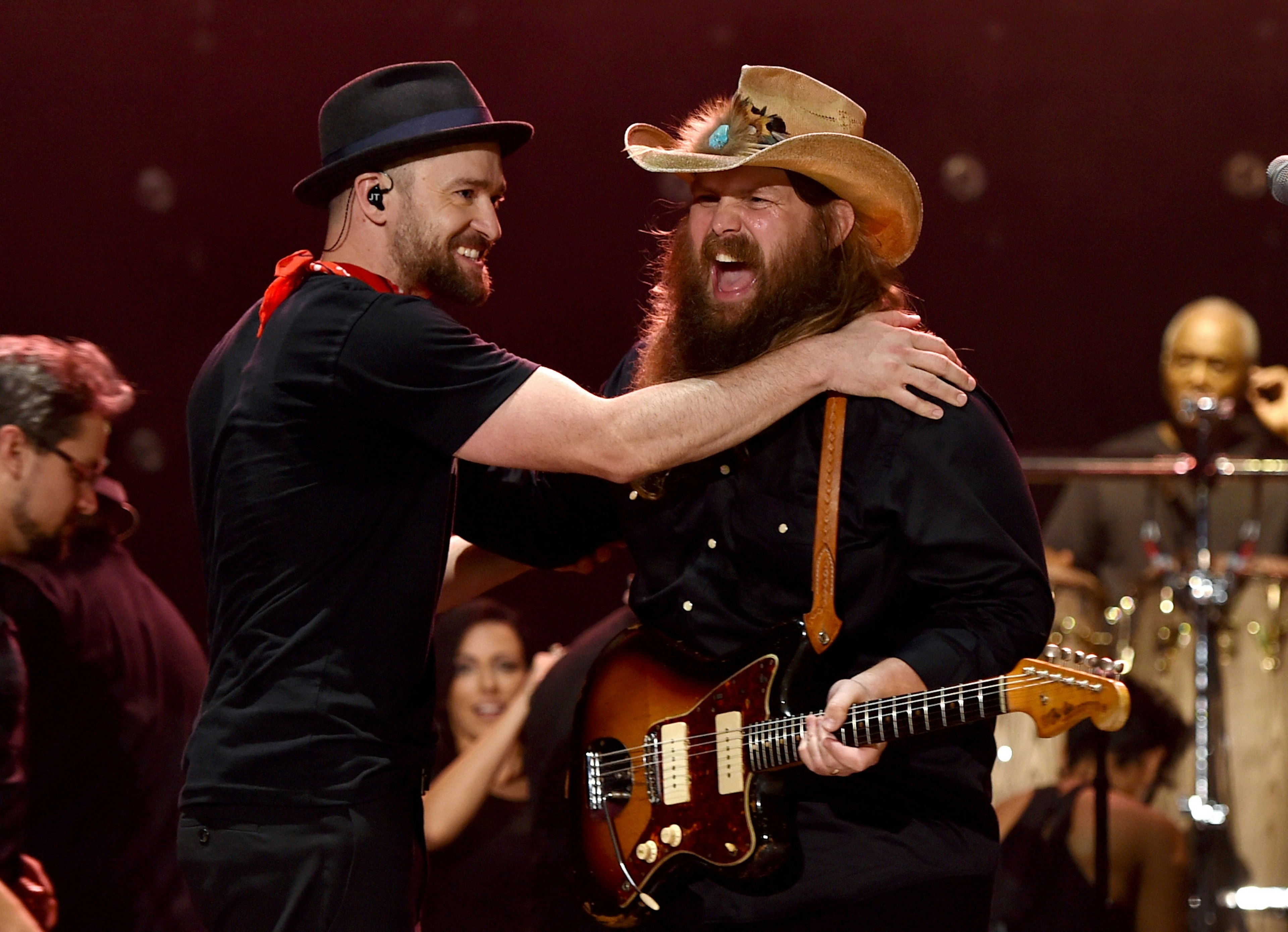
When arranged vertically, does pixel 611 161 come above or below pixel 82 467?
above

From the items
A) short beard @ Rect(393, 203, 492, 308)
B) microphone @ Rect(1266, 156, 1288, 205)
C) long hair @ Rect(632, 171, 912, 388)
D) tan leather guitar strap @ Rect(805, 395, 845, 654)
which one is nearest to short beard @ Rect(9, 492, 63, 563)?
short beard @ Rect(393, 203, 492, 308)

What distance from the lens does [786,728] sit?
2434 millimetres

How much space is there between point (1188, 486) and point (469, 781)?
297 centimetres

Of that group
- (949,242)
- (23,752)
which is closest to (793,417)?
(23,752)

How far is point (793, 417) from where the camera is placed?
265 centimetres

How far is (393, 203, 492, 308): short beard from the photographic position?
9.12 ft

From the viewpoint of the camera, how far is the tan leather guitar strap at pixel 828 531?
8.04ft

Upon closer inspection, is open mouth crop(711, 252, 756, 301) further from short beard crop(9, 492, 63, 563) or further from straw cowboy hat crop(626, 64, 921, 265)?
short beard crop(9, 492, 63, 563)

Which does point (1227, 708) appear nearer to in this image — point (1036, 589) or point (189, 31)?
point (1036, 589)

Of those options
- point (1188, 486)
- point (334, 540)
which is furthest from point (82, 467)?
point (1188, 486)

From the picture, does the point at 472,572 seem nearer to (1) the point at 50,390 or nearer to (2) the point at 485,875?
(1) the point at 50,390

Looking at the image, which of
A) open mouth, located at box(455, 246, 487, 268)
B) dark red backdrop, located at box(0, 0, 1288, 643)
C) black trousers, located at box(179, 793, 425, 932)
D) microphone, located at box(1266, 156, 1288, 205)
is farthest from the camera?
dark red backdrop, located at box(0, 0, 1288, 643)

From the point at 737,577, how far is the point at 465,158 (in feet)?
3.25

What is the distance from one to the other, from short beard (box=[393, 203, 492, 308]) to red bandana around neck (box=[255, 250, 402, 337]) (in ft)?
0.28
